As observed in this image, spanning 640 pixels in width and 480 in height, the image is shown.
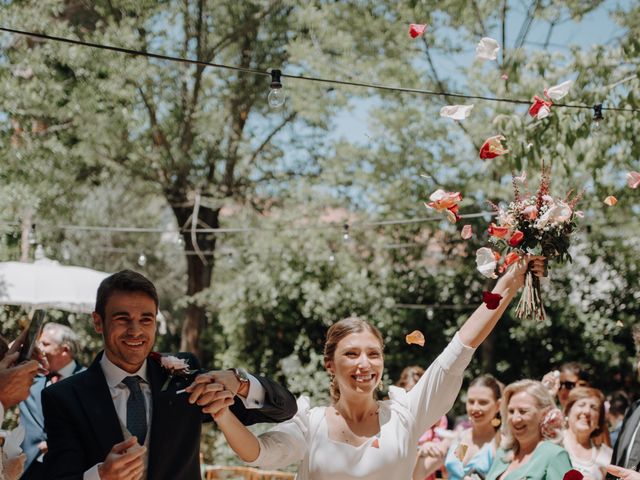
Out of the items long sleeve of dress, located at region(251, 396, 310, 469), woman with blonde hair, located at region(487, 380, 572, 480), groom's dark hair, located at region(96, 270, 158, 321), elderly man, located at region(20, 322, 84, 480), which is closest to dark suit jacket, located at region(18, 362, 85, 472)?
elderly man, located at region(20, 322, 84, 480)

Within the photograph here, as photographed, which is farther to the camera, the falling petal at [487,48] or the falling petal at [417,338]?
the falling petal at [487,48]

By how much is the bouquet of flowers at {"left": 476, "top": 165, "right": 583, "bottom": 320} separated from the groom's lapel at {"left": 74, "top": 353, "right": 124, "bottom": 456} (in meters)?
1.43

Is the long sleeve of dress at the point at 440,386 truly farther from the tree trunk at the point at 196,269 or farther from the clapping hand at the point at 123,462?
the tree trunk at the point at 196,269

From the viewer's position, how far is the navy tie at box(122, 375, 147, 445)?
2322 millimetres

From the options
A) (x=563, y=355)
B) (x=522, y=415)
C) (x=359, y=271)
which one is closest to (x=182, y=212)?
(x=359, y=271)

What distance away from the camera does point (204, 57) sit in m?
12.7

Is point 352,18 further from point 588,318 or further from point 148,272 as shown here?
point 148,272

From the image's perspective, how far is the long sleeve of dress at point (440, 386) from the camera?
111 inches

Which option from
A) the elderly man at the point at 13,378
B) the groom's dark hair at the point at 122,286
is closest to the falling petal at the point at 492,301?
the groom's dark hair at the point at 122,286

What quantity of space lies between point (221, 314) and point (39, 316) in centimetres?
980

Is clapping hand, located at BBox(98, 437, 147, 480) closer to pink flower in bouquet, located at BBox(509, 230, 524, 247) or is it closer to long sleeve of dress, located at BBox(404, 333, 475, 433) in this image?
long sleeve of dress, located at BBox(404, 333, 475, 433)

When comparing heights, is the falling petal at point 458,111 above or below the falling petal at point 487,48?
below

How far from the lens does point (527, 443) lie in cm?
384

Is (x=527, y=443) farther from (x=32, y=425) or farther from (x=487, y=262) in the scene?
(x=32, y=425)
